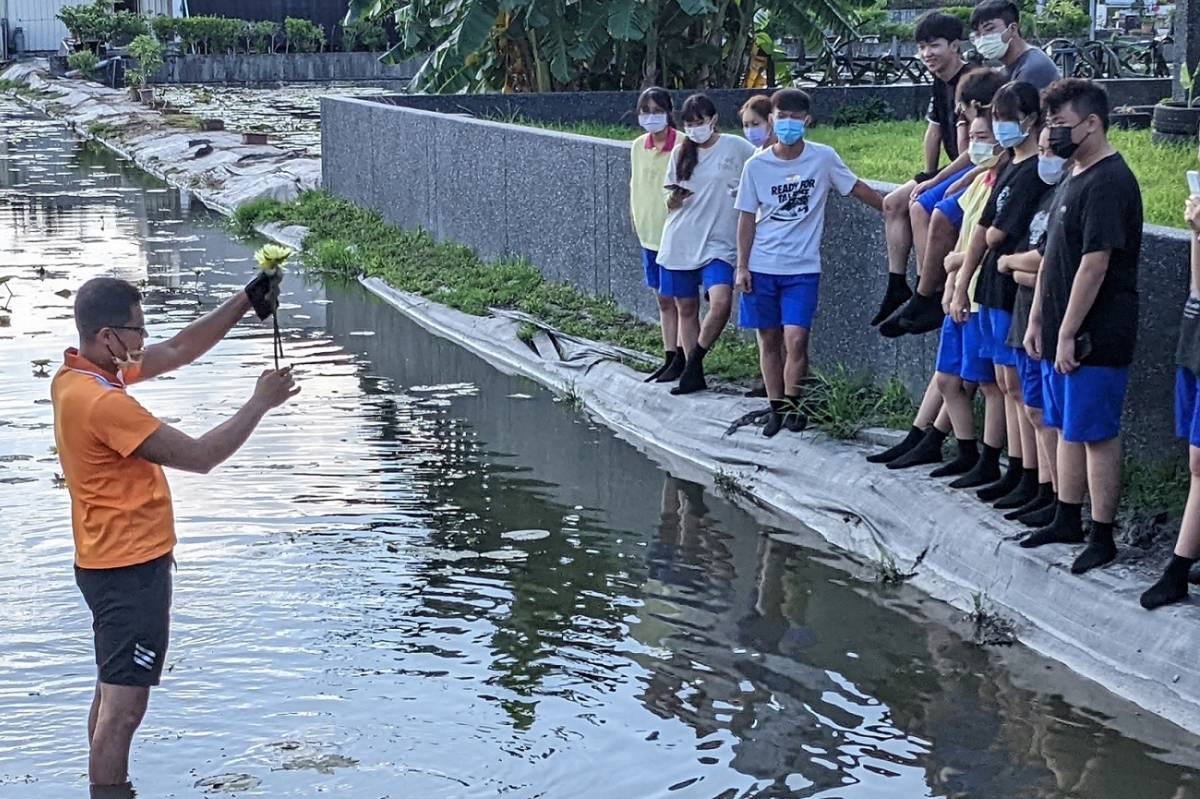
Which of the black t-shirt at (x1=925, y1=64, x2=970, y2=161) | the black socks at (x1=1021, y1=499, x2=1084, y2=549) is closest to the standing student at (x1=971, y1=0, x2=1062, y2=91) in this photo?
the black t-shirt at (x1=925, y1=64, x2=970, y2=161)

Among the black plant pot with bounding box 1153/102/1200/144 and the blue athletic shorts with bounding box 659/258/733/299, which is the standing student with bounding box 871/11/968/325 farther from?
the black plant pot with bounding box 1153/102/1200/144

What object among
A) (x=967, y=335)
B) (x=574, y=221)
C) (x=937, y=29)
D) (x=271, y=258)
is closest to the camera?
(x=271, y=258)

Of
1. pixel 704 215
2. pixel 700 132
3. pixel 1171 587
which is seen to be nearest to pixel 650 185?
pixel 704 215

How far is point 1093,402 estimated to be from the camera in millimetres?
7039

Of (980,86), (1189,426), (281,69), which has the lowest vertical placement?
(1189,426)

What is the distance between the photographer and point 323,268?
58.3ft

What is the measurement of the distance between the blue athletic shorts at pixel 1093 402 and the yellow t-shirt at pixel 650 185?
4.44 m

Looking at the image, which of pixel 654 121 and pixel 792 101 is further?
pixel 654 121

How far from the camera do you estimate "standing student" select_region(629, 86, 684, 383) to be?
11016 mm

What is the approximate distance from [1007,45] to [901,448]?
225 centimetres

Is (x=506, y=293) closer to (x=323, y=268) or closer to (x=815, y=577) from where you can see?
(x=323, y=268)

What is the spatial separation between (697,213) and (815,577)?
320cm

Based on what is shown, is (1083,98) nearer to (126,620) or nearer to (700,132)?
(700,132)

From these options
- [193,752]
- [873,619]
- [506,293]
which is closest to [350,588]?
[193,752]
